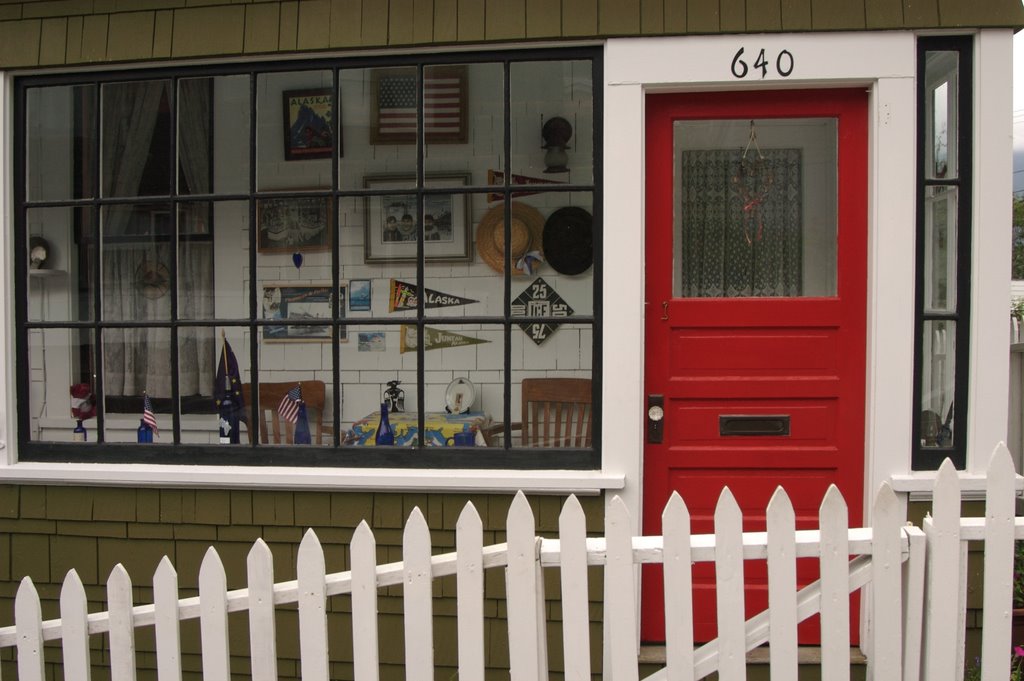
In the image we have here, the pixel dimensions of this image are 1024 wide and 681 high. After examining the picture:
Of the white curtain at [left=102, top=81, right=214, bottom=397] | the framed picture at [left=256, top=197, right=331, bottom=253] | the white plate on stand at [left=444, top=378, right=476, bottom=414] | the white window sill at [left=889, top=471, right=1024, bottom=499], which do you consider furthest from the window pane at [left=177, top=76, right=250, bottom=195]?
the white window sill at [left=889, top=471, right=1024, bottom=499]

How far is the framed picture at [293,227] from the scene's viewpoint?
4.91 metres

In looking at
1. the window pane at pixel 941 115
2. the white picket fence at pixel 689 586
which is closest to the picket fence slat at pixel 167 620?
the white picket fence at pixel 689 586

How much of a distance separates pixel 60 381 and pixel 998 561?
389 cm

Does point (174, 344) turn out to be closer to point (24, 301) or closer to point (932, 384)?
point (24, 301)

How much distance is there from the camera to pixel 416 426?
402cm

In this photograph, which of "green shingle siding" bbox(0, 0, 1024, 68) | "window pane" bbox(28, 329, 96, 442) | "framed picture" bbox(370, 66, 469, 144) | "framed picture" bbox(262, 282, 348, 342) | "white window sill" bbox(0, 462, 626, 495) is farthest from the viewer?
"framed picture" bbox(262, 282, 348, 342)

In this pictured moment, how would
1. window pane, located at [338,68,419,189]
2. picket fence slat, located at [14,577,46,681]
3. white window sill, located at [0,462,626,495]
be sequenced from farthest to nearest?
1. window pane, located at [338,68,419,189]
2. white window sill, located at [0,462,626,495]
3. picket fence slat, located at [14,577,46,681]

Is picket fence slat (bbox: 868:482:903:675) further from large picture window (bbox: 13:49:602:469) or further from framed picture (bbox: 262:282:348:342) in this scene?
framed picture (bbox: 262:282:348:342)

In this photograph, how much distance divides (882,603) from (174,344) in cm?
287

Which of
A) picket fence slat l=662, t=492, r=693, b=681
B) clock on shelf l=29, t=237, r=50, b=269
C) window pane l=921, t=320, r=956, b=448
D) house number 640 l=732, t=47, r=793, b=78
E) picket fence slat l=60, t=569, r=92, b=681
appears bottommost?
picket fence slat l=60, t=569, r=92, b=681

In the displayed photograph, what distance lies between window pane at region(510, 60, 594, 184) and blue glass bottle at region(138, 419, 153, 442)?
7.31 ft

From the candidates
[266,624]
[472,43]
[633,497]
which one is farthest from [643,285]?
[266,624]

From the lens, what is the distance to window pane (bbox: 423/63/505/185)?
4156mm

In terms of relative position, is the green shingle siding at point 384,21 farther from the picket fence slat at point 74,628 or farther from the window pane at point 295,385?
the picket fence slat at point 74,628
